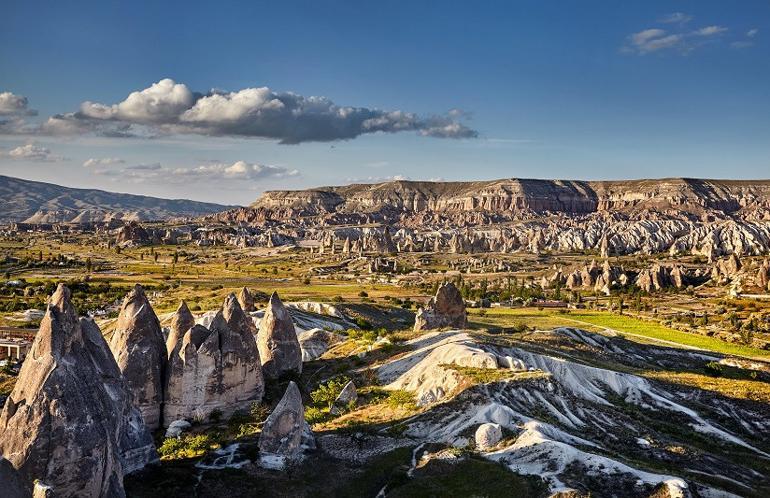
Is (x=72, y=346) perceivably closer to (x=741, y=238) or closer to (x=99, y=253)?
(x=99, y=253)

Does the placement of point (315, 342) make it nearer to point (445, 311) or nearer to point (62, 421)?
point (445, 311)

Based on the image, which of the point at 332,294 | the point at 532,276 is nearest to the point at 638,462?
the point at 332,294

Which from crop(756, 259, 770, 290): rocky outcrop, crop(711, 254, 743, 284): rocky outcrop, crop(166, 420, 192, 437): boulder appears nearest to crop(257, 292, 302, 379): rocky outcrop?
crop(166, 420, 192, 437): boulder

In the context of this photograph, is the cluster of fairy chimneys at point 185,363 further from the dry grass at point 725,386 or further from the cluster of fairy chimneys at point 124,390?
the dry grass at point 725,386

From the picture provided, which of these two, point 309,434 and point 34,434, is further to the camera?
point 309,434

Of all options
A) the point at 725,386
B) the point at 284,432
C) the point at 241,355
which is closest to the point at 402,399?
the point at 284,432

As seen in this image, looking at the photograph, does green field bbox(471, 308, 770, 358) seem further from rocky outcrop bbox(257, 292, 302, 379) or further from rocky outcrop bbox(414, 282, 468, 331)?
rocky outcrop bbox(257, 292, 302, 379)
